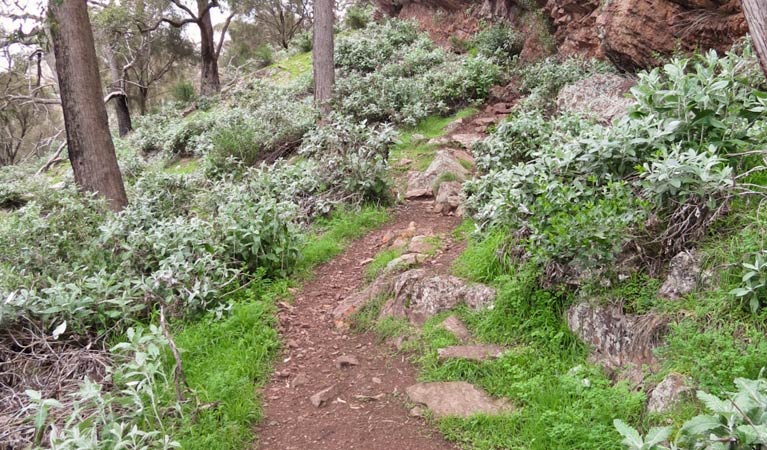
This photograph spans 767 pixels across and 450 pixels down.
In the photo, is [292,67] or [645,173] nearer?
[645,173]

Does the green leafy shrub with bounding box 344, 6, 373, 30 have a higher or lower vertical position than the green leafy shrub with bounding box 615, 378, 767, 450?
higher

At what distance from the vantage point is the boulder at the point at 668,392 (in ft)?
9.24

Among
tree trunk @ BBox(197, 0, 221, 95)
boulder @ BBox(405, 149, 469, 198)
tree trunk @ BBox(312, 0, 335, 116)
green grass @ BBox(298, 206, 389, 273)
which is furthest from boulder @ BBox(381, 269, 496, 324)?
tree trunk @ BBox(197, 0, 221, 95)

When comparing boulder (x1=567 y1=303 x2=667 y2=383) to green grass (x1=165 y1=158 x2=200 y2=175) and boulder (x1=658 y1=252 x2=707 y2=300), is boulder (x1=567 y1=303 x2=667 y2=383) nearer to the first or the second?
boulder (x1=658 y1=252 x2=707 y2=300)

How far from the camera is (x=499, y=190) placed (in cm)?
450

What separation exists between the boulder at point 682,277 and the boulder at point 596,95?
13.4 ft

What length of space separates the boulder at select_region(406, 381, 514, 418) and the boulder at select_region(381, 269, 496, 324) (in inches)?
32.1

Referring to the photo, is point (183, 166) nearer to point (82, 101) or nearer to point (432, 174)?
point (82, 101)

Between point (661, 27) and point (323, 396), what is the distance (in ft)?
21.4

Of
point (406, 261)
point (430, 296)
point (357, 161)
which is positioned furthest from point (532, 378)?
point (357, 161)

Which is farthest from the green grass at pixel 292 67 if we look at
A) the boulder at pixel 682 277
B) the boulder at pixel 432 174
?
the boulder at pixel 682 277

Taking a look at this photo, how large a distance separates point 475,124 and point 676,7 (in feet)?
11.7

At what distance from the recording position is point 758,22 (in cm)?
279

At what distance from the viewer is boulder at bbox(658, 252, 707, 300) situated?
329 cm
